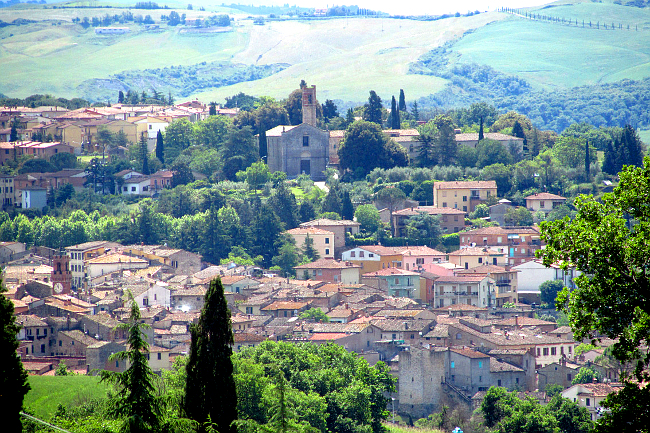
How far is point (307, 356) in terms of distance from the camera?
37062 millimetres

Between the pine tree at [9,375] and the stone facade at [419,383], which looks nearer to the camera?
the pine tree at [9,375]

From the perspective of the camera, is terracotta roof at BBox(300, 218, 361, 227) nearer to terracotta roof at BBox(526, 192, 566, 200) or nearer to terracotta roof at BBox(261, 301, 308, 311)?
terracotta roof at BBox(526, 192, 566, 200)

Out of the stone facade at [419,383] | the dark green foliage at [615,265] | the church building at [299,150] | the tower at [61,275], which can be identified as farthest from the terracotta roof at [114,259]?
the dark green foliage at [615,265]

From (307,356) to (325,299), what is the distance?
18424 millimetres

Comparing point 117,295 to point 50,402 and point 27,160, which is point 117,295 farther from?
point 27,160

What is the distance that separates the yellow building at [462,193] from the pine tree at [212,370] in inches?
2123

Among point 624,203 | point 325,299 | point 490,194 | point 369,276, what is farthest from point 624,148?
point 624,203

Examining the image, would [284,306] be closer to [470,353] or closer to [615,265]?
[470,353]

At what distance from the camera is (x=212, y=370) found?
20781 millimetres

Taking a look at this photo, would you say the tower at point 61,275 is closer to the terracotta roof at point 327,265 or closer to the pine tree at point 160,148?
the terracotta roof at point 327,265

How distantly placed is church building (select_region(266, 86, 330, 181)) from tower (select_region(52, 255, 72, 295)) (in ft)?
83.9

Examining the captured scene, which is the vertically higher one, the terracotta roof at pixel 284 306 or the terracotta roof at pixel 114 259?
the terracotta roof at pixel 114 259

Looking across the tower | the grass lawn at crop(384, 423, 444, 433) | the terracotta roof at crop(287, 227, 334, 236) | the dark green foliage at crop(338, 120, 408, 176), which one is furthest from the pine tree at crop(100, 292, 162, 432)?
the dark green foliage at crop(338, 120, 408, 176)

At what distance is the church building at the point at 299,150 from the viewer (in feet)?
277
